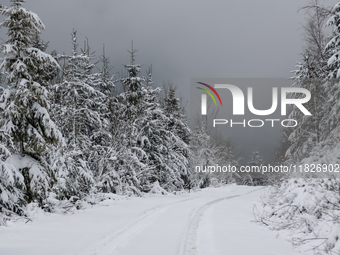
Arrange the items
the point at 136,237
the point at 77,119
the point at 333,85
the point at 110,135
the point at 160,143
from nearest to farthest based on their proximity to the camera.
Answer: the point at 136,237, the point at 333,85, the point at 77,119, the point at 110,135, the point at 160,143

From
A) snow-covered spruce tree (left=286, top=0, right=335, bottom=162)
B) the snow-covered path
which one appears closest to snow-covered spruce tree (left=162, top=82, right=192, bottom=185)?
snow-covered spruce tree (left=286, top=0, right=335, bottom=162)

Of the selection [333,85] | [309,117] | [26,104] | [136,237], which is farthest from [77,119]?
[309,117]

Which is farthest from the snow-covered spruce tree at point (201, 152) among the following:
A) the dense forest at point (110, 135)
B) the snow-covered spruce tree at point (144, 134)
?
the snow-covered spruce tree at point (144, 134)

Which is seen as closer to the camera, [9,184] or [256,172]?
[9,184]

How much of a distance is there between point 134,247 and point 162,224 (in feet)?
11.7

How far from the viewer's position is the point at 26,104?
1124 cm

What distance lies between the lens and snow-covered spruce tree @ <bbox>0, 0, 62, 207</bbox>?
37.0ft

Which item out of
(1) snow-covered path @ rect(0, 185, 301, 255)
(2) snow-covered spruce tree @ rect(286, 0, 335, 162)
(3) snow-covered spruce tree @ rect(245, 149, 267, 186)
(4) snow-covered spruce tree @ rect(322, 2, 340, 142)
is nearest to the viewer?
(1) snow-covered path @ rect(0, 185, 301, 255)

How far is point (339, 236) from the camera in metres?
6.76

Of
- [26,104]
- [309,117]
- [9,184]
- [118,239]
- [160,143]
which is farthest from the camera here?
[160,143]

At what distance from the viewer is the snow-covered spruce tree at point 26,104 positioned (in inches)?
444

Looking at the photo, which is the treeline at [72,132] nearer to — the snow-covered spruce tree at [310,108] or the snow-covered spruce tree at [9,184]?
the snow-covered spruce tree at [9,184]

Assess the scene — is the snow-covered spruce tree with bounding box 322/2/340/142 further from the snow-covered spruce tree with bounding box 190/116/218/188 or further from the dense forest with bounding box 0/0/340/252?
the snow-covered spruce tree with bounding box 190/116/218/188

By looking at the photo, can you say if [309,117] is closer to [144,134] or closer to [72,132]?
[144,134]
